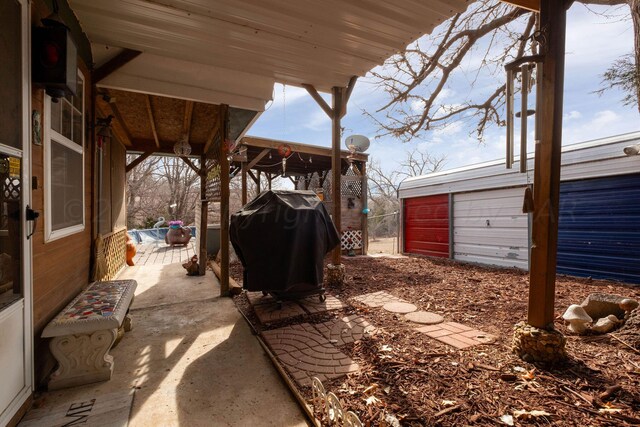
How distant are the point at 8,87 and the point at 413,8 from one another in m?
3.24

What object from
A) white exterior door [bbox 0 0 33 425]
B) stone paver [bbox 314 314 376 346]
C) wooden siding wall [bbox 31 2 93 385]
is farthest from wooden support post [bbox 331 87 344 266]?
white exterior door [bbox 0 0 33 425]

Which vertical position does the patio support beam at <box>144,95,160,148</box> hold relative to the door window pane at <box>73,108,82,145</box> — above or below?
above

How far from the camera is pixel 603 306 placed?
3090mm

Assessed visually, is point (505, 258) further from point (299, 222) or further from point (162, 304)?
point (162, 304)

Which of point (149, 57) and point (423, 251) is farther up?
point (149, 57)

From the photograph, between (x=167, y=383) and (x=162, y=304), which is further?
(x=162, y=304)

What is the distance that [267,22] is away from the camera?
286cm

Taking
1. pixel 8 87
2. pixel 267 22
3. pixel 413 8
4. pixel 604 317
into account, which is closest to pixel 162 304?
pixel 8 87

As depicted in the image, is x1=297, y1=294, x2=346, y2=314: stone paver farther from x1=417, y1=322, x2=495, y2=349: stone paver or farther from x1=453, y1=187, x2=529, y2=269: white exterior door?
x1=453, y1=187, x2=529, y2=269: white exterior door

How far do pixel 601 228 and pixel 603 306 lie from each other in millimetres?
3313

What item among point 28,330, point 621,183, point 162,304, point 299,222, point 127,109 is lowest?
point 162,304

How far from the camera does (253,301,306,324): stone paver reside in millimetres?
3470

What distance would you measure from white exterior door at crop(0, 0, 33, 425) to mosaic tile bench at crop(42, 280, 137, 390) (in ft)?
0.64

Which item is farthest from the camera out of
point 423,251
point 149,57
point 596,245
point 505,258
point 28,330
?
point 423,251
